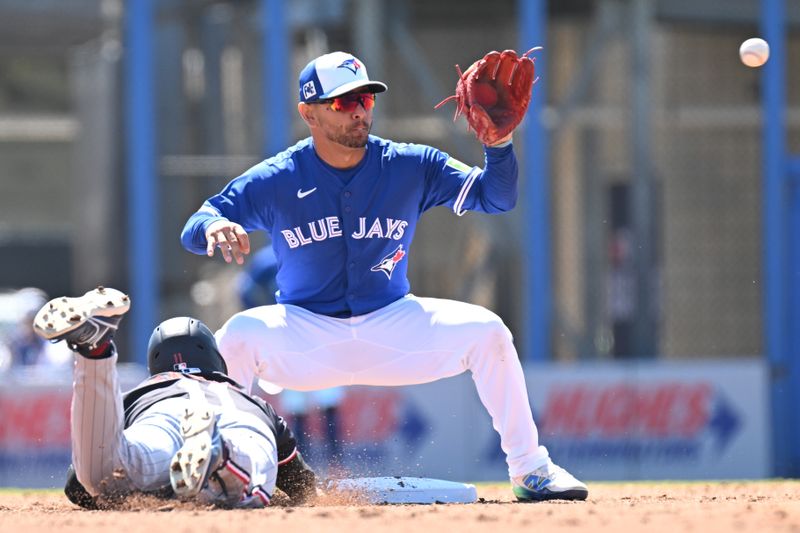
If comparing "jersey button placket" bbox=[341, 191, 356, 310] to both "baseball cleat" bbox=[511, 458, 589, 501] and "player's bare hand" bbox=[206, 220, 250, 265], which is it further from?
"baseball cleat" bbox=[511, 458, 589, 501]

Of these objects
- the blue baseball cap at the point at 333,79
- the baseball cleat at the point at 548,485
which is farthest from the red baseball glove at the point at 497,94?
the baseball cleat at the point at 548,485

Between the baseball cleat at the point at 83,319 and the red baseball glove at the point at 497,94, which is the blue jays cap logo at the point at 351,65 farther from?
the baseball cleat at the point at 83,319

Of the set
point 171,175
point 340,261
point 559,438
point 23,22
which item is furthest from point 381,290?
point 23,22

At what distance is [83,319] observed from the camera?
4.64 m

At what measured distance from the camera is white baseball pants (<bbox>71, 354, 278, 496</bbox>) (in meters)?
4.84

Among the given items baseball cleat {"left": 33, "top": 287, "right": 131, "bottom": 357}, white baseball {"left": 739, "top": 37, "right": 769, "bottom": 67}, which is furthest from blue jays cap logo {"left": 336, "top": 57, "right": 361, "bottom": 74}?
white baseball {"left": 739, "top": 37, "right": 769, "bottom": 67}

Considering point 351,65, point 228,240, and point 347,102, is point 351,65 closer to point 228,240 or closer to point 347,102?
point 347,102

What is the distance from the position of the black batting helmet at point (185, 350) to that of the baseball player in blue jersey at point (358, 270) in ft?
0.58

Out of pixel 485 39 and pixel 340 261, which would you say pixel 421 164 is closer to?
pixel 340 261

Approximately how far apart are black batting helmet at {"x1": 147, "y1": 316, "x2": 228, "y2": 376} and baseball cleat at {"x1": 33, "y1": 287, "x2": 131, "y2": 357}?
68 centimetres

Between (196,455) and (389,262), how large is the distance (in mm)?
1537

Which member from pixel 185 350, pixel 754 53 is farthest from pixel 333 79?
pixel 754 53

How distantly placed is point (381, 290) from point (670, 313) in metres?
8.41

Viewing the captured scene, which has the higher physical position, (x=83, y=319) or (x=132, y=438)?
(x=83, y=319)
